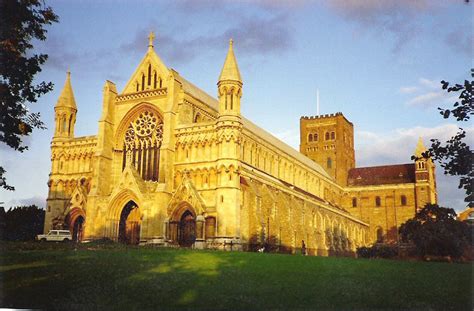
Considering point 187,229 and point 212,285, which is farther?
point 187,229

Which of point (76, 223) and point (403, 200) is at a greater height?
point (403, 200)

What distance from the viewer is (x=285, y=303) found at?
650 inches

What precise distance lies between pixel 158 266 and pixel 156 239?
2397cm

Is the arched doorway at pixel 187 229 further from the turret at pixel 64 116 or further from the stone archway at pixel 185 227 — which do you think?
the turret at pixel 64 116

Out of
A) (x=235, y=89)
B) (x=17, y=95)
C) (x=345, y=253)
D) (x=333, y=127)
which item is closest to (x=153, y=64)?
(x=235, y=89)

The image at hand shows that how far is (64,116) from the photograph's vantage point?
56531 millimetres

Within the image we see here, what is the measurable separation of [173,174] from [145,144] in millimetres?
5445

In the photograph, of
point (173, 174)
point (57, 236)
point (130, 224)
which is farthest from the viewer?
point (130, 224)

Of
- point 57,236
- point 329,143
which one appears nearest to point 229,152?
point 57,236

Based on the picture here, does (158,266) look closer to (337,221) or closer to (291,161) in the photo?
(291,161)

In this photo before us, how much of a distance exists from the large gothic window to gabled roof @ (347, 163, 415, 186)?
53226mm

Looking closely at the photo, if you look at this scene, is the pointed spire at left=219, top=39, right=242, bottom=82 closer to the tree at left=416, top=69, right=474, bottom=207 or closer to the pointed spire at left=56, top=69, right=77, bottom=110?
the pointed spire at left=56, top=69, right=77, bottom=110

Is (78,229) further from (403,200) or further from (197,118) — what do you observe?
(403,200)

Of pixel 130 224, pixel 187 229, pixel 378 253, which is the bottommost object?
pixel 378 253
